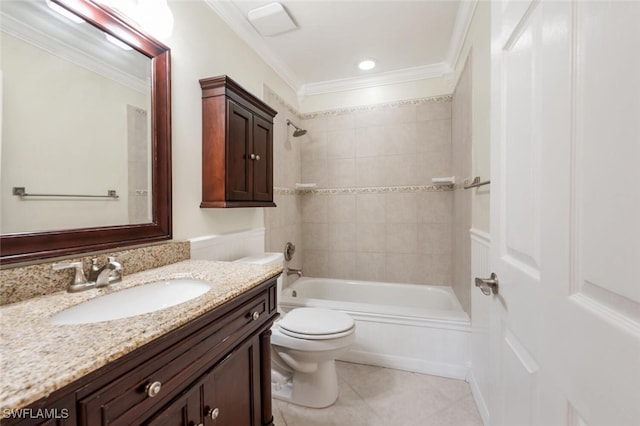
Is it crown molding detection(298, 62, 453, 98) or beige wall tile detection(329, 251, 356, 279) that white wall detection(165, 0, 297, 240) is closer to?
crown molding detection(298, 62, 453, 98)

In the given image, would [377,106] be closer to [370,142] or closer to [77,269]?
[370,142]

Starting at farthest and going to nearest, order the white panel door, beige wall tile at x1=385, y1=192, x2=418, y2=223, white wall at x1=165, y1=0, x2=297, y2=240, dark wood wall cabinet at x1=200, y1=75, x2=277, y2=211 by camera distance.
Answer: beige wall tile at x1=385, y1=192, x2=418, y2=223, dark wood wall cabinet at x1=200, y1=75, x2=277, y2=211, white wall at x1=165, y1=0, x2=297, y2=240, the white panel door

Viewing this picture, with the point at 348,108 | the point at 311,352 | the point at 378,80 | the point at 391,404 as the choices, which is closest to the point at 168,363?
the point at 311,352

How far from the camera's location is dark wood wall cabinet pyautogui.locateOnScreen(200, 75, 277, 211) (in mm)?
1484

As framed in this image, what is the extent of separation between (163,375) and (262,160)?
4.58 ft

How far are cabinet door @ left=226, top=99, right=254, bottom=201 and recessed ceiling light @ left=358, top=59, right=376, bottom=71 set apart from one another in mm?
1288

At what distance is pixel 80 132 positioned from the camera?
0.98m

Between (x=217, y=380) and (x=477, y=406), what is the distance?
1535 mm

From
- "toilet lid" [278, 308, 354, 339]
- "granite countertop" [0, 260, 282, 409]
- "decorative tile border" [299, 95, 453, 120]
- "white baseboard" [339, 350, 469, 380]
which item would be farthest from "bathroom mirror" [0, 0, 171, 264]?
"decorative tile border" [299, 95, 453, 120]

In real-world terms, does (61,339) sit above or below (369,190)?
below

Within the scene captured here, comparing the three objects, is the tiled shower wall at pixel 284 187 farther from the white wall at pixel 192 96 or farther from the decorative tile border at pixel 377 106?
the white wall at pixel 192 96

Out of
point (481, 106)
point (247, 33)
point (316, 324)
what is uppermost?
point (247, 33)

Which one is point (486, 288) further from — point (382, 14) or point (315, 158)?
point (315, 158)

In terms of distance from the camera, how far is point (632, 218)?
35 centimetres
